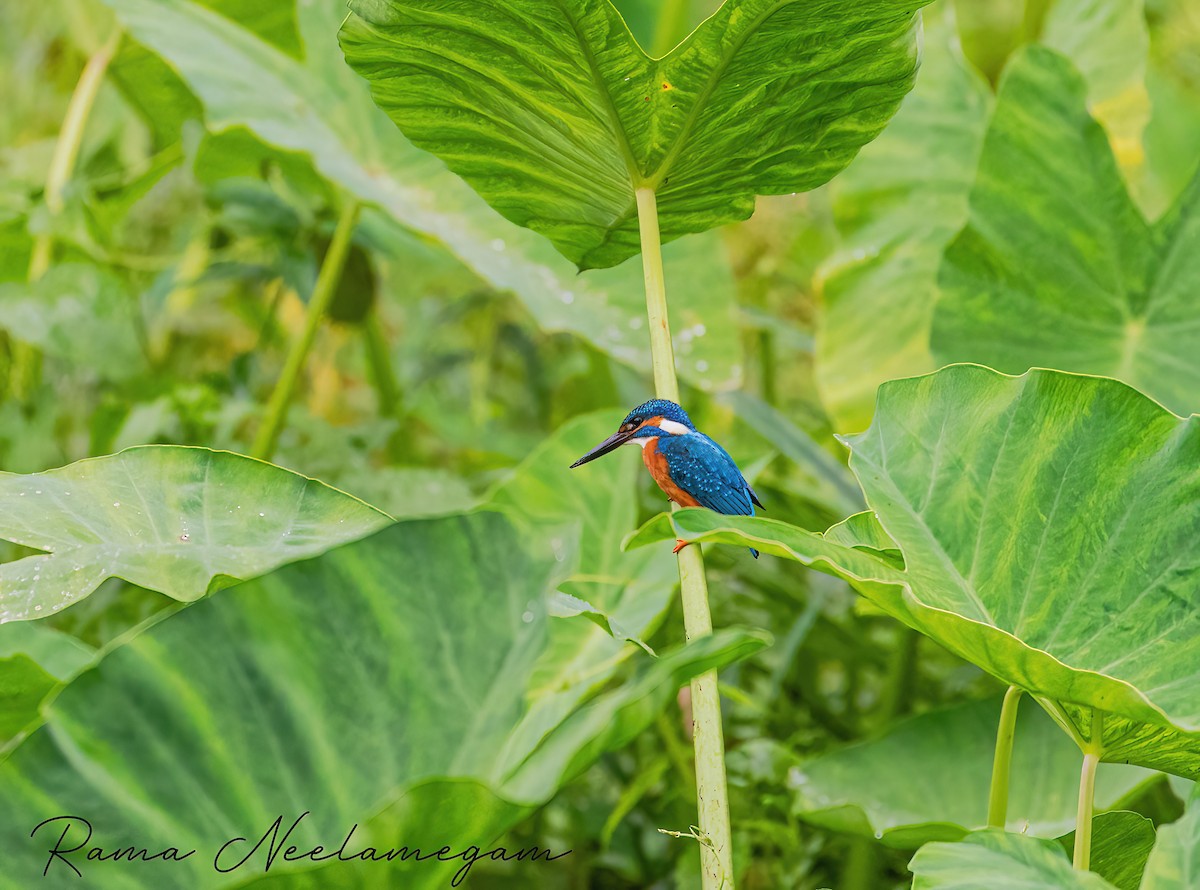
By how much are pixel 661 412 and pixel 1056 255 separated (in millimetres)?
662

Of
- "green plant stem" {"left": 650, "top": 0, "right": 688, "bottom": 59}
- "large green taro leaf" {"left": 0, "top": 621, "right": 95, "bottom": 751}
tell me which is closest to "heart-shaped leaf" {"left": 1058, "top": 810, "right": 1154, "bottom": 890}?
"large green taro leaf" {"left": 0, "top": 621, "right": 95, "bottom": 751}

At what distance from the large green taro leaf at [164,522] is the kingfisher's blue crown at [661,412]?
5.9 inches

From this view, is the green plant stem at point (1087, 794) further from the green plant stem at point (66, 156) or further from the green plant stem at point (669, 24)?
the green plant stem at point (669, 24)

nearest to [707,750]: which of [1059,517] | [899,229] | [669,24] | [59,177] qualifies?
[1059,517]

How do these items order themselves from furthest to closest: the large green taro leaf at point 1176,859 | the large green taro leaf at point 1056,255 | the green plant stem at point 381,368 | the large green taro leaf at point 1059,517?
the green plant stem at point 381,368, the large green taro leaf at point 1056,255, the large green taro leaf at point 1059,517, the large green taro leaf at point 1176,859

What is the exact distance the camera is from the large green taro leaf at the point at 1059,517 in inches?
22.9

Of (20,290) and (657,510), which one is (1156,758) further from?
(20,290)

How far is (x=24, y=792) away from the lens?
0.45m

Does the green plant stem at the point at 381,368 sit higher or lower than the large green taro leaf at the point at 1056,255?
lower

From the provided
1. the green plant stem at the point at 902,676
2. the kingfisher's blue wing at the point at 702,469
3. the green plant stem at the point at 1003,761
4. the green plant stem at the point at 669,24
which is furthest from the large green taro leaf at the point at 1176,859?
the green plant stem at the point at 669,24

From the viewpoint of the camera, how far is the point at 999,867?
1.56 ft

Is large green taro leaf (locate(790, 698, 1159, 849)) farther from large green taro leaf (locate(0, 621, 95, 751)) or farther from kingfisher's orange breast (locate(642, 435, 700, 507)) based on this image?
large green taro leaf (locate(0, 621, 95, 751))

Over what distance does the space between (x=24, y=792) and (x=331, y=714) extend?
129mm

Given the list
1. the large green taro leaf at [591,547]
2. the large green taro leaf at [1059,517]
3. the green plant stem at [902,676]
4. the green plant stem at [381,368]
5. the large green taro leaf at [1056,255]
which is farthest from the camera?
the green plant stem at [381,368]
